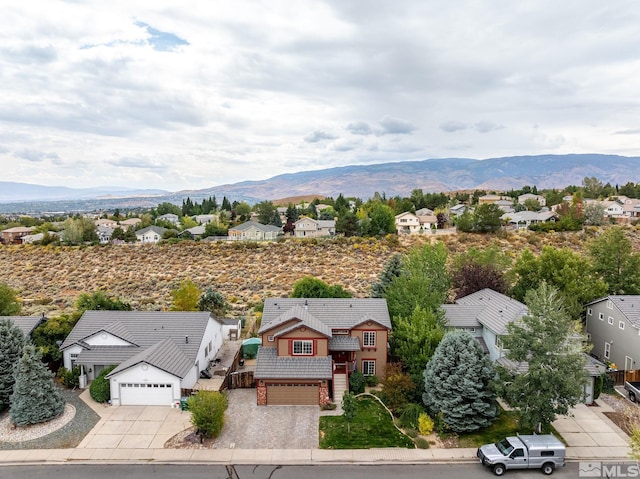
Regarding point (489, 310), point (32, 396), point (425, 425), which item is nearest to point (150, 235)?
point (32, 396)

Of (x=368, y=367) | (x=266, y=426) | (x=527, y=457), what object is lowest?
(x=266, y=426)

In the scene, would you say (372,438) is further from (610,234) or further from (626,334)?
(610,234)

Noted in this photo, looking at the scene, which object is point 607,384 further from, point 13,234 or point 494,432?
point 13,234

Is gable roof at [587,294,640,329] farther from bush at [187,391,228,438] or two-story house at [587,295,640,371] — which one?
bush at [187,391,228,438]

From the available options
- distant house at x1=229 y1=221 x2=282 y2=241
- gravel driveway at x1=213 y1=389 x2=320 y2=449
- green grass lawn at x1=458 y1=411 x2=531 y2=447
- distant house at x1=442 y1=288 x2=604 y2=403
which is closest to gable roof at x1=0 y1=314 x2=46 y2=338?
gravel driveway at x1=213 y1=389 x2=320 y2=449

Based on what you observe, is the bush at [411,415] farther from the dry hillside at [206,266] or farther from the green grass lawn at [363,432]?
the dry hillside at [206,266]

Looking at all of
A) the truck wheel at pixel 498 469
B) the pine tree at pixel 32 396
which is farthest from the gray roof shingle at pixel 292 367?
the pine tree at pixel 32 396

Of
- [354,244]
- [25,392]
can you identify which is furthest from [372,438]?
[354,244]
